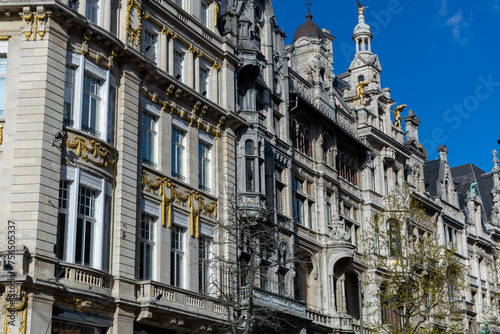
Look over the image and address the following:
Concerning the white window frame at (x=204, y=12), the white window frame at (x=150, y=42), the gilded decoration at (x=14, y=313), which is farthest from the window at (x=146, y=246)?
the white window frame at (x=204, y=12)

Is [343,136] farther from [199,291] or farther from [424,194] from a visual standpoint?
[199,291]

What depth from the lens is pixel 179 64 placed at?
117ft

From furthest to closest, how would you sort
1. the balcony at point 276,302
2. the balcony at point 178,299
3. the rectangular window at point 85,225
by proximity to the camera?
the balcony at point 276,302
the balcony at point 178,299
the rectangular window at point 85,225

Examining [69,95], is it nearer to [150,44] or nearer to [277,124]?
[150,44]

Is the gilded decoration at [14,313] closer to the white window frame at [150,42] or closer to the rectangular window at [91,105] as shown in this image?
the rectangular window at [91,105]

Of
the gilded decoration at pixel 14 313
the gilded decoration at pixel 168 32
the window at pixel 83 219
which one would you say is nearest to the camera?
the gilded decoration at pixel 14 313

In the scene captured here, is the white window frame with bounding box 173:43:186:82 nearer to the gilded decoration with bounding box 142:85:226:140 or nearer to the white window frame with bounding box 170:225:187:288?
the gilded decoration with bounding box 142:85:226:140

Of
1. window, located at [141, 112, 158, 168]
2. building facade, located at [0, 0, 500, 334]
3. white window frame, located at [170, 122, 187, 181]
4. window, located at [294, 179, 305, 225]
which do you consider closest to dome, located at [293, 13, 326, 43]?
building facade, located at [0, 0, 500, 334]

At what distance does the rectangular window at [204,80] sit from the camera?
3681 cm

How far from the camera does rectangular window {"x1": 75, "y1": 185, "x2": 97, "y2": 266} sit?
26.8 meters

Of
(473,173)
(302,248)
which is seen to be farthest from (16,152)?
(473,173)

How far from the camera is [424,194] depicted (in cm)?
6138

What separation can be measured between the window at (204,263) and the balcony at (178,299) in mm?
1076

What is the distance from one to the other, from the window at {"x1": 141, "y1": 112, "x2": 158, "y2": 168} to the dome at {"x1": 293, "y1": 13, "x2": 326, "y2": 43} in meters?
22.5
